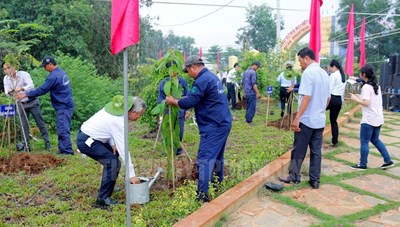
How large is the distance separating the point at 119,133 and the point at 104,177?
0.58 meters

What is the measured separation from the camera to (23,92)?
231 inches

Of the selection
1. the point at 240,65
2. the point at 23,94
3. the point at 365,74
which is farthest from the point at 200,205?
the point at 240,65

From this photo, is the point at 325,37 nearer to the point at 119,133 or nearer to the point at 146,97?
the point at 146,97

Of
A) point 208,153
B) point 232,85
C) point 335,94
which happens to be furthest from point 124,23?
point 232,85

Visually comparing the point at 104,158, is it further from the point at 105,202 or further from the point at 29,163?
the point at 29,163

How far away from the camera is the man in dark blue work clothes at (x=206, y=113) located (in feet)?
12.3

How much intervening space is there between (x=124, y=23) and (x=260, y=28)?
4042 centimetres

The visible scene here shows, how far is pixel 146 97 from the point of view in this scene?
271 inches

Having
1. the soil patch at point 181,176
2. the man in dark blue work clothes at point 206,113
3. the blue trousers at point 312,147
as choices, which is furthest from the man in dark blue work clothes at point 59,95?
the blue trousers at point 312,147

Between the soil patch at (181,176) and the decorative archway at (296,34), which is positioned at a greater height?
the decorative archway at (296,34)

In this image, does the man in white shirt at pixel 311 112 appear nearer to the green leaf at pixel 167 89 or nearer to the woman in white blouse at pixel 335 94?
the green leaf at pixel 167 89

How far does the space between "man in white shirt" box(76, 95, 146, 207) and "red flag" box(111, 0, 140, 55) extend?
3.26ft

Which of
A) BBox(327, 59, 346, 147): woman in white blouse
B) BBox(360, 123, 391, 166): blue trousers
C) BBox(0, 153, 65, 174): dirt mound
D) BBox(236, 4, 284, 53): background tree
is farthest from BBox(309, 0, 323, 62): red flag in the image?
BBox(236, 4, 284, 53): background tree

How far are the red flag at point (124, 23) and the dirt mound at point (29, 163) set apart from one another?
318cm
